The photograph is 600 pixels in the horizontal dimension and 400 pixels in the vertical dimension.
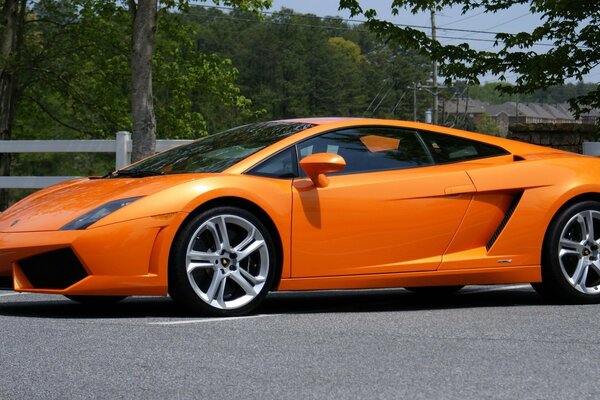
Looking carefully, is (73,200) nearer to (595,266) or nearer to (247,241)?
(247,241)

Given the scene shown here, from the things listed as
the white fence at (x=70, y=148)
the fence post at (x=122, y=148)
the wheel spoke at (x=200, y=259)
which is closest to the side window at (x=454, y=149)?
the wheel spoke at (x=200, y=259)

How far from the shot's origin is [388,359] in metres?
5.14

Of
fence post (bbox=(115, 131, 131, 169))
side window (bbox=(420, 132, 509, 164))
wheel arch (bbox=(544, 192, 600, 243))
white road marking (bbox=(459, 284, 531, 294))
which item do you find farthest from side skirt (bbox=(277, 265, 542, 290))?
fence post (bbox=(115, 131, 131, 169))

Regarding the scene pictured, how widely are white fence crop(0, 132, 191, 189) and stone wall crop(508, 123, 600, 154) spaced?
4.73 m

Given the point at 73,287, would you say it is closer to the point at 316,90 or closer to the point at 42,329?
the point at 42,329

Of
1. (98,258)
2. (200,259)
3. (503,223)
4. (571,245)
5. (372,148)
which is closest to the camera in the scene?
(98,258)

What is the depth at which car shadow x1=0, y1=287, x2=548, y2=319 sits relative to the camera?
22.5 feet

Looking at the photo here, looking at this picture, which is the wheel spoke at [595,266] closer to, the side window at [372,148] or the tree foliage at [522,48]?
the side window at [372,148]

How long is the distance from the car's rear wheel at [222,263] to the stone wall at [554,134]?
27.1ft

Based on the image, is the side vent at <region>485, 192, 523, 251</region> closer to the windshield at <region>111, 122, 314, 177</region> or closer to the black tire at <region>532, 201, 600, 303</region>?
the black tire at <region>532, 201, 600, 303</region>

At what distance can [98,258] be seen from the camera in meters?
6.29

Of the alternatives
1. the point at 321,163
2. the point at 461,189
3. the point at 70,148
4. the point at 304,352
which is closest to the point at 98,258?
the point at 321,163

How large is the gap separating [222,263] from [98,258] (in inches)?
29.0

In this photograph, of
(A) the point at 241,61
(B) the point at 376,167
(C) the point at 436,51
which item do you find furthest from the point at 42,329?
(A) the point at 241,61
